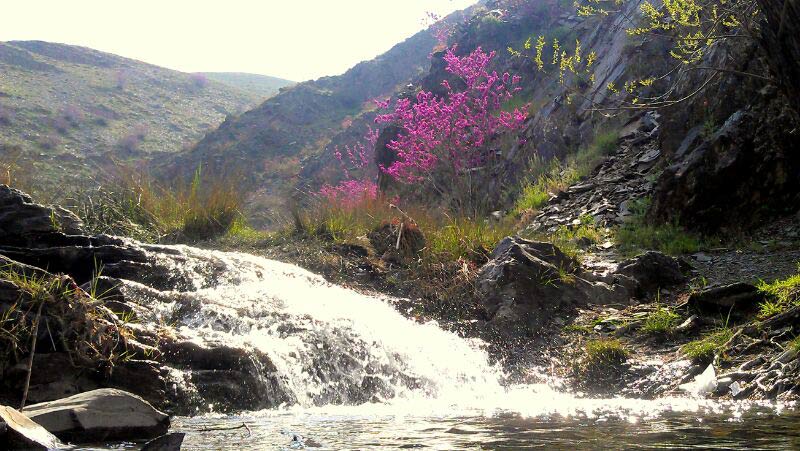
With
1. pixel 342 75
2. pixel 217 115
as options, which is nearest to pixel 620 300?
pixel 342 75

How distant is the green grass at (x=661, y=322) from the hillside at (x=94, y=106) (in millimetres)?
26644

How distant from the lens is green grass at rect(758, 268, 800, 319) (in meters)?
5.53

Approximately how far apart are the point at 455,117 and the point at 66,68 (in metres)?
40.7

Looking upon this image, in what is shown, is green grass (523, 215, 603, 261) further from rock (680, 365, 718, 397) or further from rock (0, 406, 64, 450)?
rock (0, 406, 64, 450)

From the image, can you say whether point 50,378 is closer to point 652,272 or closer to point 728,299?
point 728,299

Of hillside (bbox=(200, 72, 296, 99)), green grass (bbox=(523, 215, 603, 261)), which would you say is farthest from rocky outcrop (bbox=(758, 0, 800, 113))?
hillside (bbox=(200, 72, 296, 99))

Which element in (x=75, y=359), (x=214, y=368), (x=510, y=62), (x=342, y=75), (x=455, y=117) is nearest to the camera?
(x=75, y=359)

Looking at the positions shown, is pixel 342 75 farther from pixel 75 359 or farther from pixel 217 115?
pixel 75 359

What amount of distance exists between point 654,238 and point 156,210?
7.47m

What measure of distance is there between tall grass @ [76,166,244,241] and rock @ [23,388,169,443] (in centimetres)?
704

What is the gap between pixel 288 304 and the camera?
22.6 ft

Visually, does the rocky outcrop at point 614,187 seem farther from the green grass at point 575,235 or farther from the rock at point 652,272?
the rock at point 652,272

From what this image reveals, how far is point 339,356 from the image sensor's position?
5828mm

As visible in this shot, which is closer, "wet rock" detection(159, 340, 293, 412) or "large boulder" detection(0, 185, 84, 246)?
"wet rock" detection(159, 340, 293, 412)
